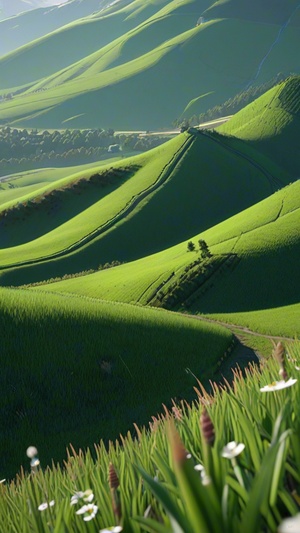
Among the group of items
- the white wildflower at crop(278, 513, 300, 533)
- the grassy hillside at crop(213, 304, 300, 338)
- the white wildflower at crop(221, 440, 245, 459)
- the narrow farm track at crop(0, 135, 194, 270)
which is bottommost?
the grassy hillside at crop(213, 304, 300, 338)

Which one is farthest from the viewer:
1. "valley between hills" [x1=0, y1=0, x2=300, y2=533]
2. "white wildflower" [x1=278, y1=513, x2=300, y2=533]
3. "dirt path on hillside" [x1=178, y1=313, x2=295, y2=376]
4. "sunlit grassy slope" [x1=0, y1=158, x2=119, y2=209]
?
"sunlit grassy slope" [x1=0, y1=158, x2=119, y2=209]

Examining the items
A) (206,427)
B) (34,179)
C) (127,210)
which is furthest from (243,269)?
(34,179)

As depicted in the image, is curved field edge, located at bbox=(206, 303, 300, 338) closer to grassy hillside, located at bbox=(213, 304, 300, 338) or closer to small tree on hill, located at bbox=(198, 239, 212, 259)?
grassy hillside, located at bbox=(213, 304, 300, 338)

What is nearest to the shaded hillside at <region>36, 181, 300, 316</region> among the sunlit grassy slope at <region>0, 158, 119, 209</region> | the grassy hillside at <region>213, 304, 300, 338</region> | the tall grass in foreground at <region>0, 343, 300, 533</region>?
the grassy hillside at <region>213, 304, 300, 338</region>

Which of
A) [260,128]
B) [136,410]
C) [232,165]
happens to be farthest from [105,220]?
[136,410]

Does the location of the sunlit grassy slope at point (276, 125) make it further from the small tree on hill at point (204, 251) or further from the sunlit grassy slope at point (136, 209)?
the small tree on hill at point (204, 251)
